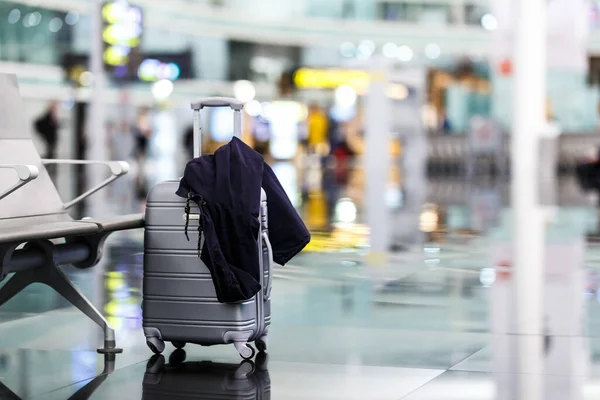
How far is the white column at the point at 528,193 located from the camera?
18.6ft

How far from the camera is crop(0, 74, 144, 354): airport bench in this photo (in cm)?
524

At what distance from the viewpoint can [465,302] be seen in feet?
24.8

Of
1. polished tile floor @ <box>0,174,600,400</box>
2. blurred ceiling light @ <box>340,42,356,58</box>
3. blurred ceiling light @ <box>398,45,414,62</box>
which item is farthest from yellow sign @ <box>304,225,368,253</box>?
blurred ceiling light @ <box>398,45,414,62</box>

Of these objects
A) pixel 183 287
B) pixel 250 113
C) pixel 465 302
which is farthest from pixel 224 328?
pixel 250 113

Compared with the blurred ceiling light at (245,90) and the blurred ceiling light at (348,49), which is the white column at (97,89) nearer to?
the blurred ceiling light at (348,49)

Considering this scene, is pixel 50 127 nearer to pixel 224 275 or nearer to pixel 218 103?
pixel 218 103

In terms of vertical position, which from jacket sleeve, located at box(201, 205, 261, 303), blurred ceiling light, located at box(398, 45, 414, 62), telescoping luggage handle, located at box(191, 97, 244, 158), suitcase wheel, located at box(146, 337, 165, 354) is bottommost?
suitcase wheel, located at box(146, 337, 165, 354)

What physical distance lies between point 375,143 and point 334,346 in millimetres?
13169

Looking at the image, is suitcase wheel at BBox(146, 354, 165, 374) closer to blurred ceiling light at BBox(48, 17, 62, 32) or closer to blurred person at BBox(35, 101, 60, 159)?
blurred person at BBox(35, 101, 60, 159)

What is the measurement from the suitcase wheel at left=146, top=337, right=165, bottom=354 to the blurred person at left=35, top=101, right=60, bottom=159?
25.8 m

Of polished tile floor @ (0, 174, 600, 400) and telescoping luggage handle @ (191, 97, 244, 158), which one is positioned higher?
telescoping luggage handle @ (191, 97, 244, 158)

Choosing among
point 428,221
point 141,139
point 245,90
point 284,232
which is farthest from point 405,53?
point 284,232

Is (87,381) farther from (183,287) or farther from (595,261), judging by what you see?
(595,261)

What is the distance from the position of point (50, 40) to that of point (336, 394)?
99.3 ft
